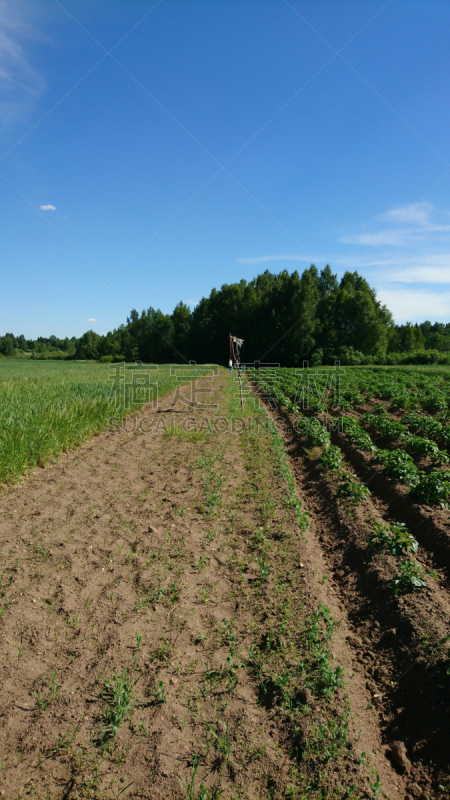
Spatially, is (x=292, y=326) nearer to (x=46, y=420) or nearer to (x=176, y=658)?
(x=46, y=420)

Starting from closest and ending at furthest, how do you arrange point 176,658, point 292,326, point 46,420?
1. point 176,658
2. point 46,420
3. point 292,326

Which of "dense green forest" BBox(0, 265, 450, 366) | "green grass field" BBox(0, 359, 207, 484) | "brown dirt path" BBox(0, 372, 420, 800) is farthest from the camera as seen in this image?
"dense green forest" BBox(0, 265, 450, 366)

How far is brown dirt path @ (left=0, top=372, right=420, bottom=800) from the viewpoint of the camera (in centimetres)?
256

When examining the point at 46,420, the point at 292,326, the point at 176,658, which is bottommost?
the point at 176,658

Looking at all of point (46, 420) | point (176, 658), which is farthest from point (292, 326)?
point (176, 658)

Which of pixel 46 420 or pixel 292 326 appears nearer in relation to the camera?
pixel 46 420

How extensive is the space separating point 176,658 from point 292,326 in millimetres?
Answer: 53501

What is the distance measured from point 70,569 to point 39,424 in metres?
4.90

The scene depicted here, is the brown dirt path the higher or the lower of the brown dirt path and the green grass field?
the lower

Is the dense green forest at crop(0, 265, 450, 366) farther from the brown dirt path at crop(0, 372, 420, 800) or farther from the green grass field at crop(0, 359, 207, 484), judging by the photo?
the brown dirt path at crop(0, 372, 420, 800)

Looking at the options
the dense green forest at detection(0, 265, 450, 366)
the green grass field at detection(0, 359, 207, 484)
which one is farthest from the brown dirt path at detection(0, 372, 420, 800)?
the dense green forest at detection(0, 265, 450, 366)

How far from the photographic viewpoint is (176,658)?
3432mm

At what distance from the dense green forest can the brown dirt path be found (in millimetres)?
49498

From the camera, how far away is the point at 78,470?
816 centimetres
